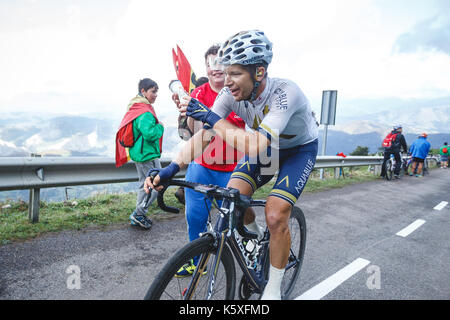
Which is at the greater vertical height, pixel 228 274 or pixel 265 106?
pixel 265 106

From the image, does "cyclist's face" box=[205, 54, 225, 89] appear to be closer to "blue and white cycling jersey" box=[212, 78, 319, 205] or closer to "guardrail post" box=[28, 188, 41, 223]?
"blue and white cycling jersey" box=[212, 78, 319, 205]

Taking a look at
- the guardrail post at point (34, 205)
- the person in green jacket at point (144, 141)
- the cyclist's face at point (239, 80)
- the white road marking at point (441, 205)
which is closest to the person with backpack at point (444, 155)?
the white road marking at point (441, 205)

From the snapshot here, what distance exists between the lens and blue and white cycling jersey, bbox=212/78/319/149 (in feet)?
6.60

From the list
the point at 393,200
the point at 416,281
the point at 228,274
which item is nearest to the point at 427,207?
the point at 393,200

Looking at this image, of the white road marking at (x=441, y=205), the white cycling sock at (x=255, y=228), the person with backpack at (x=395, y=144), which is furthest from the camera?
the person with backpack at (x=395, y=144)

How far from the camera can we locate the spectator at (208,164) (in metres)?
2.92

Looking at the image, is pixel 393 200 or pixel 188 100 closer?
pixel 188 100

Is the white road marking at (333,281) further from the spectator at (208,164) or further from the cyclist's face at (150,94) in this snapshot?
the cyclist's face at (150,94)

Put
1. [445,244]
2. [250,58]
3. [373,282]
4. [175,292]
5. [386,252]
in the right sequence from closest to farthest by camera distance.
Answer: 1. [175,292]
2. [250,58]
3. [373,282]
4. [386,252]
5. [445,244]

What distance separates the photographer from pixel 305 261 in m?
3.61

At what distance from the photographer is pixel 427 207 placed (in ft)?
23.4

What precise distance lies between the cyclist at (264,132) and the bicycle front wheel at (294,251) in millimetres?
509
